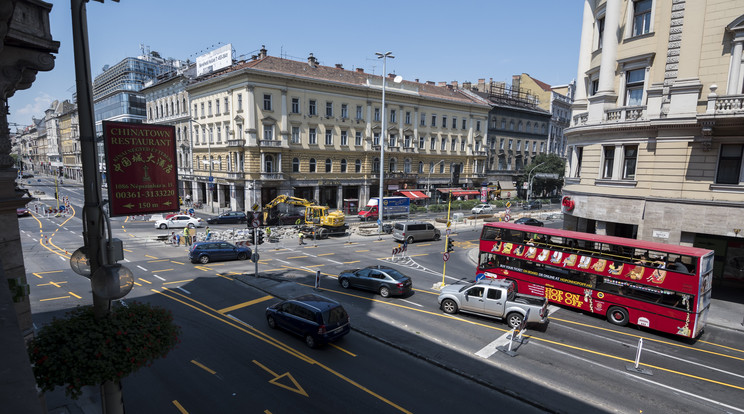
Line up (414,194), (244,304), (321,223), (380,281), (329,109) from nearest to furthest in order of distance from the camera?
(244,304) → (380,281) → (321,223) → (329,109) → (414,194)

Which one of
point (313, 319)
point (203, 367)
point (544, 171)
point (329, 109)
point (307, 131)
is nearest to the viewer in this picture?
point (203, 367)

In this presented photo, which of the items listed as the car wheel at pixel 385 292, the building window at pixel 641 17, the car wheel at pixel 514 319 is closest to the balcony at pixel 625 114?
the building window at pixel 641 17

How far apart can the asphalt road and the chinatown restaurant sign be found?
628 cm

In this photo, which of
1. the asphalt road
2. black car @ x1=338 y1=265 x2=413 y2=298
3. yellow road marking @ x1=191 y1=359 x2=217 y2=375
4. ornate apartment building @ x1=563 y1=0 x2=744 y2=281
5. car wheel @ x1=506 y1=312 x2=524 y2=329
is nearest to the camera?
the asphalt road

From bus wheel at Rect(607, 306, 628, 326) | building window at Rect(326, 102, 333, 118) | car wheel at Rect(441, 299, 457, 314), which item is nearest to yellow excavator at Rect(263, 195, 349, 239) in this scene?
building window at Rect(326, 102, 333, 118)

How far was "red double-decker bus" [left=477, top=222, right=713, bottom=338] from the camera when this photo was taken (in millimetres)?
14930

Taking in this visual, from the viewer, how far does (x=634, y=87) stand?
21062mm

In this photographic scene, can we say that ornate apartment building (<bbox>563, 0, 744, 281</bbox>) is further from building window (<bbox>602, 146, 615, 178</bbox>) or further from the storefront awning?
the storefront awning

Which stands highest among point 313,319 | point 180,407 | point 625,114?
point 625,114

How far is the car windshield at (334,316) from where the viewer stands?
43.6 feet

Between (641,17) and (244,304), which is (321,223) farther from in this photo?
(641,17)

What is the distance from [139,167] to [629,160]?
24.2 metres

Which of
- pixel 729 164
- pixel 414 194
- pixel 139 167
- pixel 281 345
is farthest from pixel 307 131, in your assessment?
pixel 139 167

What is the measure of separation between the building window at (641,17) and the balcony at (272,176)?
123ft
